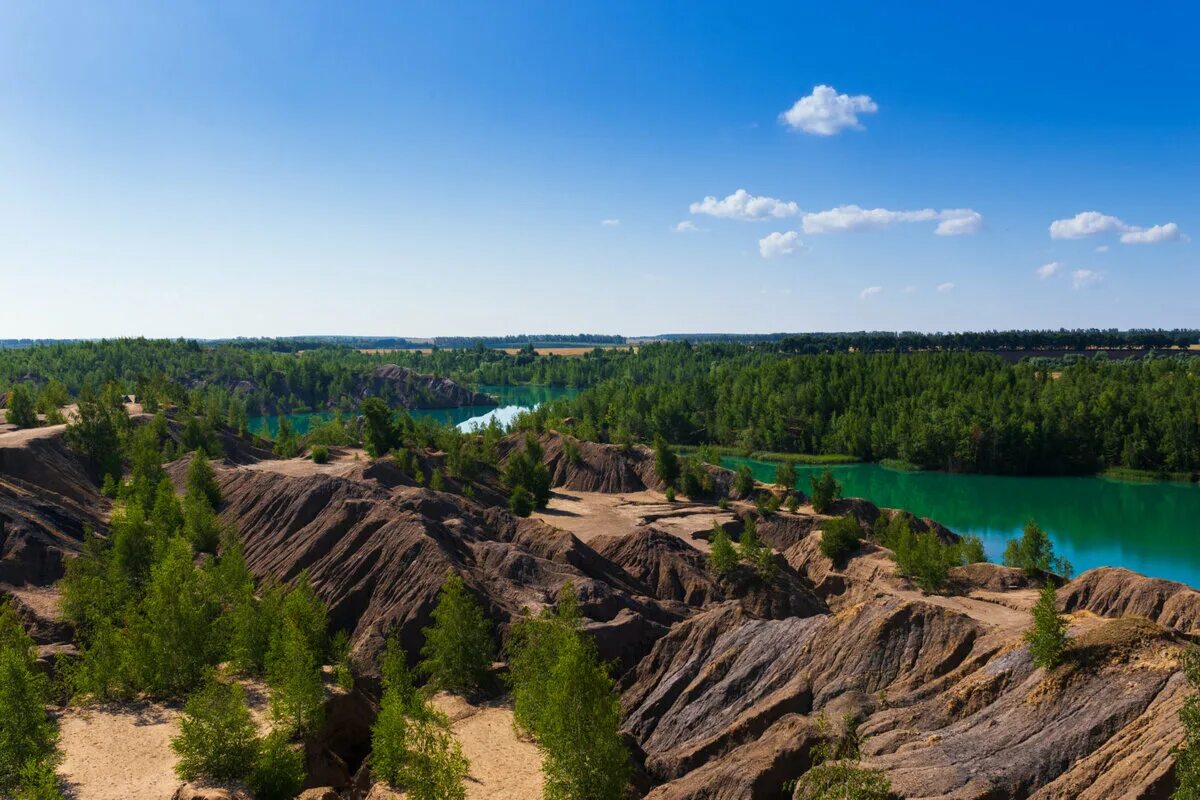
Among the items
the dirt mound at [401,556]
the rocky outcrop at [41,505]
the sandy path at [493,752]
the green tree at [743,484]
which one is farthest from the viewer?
the green tree at [743,484]

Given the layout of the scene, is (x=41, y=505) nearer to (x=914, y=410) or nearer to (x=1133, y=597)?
(x=1133, y=597)

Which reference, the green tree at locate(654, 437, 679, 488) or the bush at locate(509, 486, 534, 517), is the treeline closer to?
the green tree at locate(654, 437, 679, 488)

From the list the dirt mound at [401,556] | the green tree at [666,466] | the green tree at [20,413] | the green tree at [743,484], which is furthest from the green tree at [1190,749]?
the green tree at [20,413]

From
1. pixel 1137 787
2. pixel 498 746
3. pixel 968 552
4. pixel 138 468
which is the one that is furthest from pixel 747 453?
pixel 1137 787

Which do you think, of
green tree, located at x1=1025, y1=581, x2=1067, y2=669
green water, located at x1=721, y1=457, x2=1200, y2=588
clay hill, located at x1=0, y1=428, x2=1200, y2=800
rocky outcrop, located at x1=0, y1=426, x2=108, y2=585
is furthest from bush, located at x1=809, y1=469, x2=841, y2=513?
rocky outcrop, located at x1=0, y1=426, x2=108, y2=585

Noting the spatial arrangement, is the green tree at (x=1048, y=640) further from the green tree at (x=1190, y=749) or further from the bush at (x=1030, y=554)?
the bush at (x=1030, y=554)

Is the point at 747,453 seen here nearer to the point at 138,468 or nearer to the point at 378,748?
the point at 138,468
